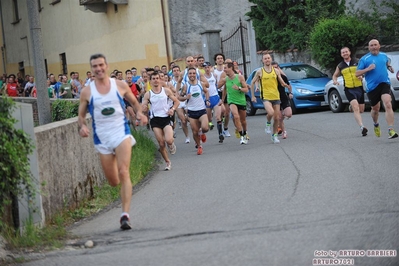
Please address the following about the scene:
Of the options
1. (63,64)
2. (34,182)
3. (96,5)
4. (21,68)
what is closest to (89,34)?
(96,5)

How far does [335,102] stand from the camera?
23.7 m

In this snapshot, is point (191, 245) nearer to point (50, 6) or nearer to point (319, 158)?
point (319, 158)

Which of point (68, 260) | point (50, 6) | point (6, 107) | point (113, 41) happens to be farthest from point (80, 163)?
point (50, 6)

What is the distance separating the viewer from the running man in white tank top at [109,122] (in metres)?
9.09

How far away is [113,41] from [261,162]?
26530 millimetres

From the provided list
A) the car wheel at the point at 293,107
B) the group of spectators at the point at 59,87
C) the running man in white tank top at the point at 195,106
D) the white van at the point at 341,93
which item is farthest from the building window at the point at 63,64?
the running man in white tank top at the point at 195,106

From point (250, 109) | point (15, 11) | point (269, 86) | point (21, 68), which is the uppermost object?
point (15, 11)

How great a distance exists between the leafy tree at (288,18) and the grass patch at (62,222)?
53.1 ft

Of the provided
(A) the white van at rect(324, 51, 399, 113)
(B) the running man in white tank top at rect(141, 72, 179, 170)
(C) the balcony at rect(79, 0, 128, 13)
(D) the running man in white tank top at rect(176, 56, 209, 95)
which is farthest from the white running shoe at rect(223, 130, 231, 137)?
(C) the balcony at rect(79, 0, 128, 13)

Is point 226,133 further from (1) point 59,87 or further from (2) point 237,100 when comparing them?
(1) point 59,87

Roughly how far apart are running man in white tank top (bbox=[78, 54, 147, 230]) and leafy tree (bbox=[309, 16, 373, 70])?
18809mm

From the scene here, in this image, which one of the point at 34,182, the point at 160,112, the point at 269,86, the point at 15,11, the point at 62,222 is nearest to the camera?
→ the point at 34,182

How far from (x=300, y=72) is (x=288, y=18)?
524 centimetres

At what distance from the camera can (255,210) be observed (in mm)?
9164
